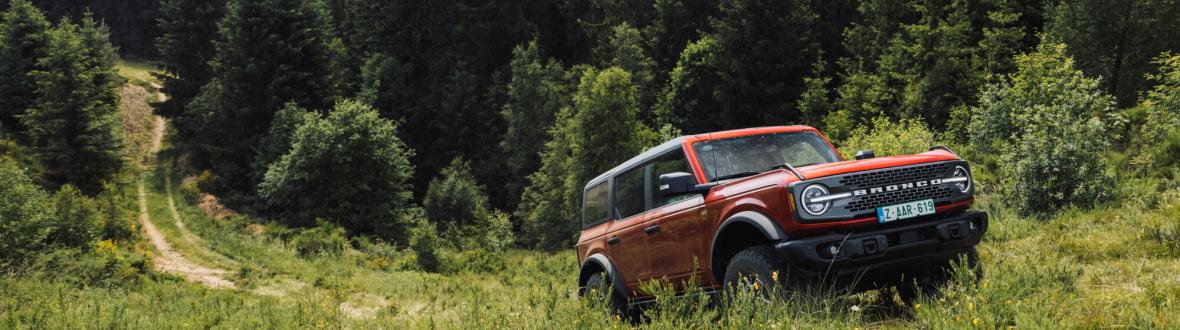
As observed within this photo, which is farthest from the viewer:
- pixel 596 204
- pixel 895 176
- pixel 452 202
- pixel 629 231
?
pixel 452 202

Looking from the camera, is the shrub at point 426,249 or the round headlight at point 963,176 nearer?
the round headlight at point 963,176

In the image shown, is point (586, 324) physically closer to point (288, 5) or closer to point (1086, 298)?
point (1086, 298)

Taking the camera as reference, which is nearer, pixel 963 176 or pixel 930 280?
pixel 963 176

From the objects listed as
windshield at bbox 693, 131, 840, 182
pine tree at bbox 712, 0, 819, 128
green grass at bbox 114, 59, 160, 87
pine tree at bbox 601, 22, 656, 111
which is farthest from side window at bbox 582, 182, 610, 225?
green grass at bbox 114, 59, 160, 87

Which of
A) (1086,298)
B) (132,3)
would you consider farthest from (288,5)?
(132,3)

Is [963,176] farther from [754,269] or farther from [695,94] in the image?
[695,94]

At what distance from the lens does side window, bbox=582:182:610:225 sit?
7844 millimetres

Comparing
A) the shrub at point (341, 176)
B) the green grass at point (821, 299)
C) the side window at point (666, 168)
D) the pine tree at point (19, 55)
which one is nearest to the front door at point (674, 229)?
the side window at point (666, 168)

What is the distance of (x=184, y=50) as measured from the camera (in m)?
54.7

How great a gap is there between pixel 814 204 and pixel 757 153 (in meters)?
1.64

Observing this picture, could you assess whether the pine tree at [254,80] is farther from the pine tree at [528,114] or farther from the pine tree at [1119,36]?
the pine tree at [1119,36]

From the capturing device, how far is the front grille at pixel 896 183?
4.85 metres

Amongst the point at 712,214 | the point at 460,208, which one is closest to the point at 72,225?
the point at 460,208

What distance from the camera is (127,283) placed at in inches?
743
